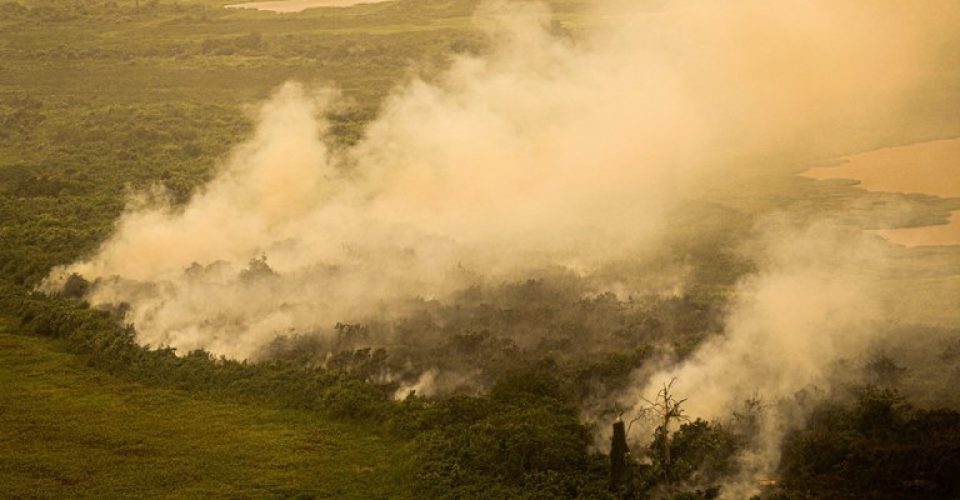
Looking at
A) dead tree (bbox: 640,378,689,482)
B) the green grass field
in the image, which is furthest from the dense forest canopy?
the green grass field

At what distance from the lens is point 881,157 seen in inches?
2675

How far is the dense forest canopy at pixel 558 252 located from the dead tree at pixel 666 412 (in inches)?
4.7

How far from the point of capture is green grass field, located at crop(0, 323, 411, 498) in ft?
110

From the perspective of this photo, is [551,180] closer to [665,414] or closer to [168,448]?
[665,414]

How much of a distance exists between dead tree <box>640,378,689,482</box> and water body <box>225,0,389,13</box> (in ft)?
367

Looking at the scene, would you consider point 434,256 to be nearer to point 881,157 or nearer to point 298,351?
point 298,351

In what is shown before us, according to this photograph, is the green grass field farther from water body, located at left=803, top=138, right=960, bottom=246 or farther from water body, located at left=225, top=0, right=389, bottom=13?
water body, located at left=225, top=0, right=389, bottom=13

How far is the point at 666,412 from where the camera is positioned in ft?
109

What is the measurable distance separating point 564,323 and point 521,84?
30887mm

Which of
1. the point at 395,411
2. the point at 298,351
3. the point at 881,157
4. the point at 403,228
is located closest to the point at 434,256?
the point at 403,228

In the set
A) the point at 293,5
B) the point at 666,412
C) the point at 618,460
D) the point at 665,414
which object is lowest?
the point at 618,460

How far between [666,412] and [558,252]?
62.0ft

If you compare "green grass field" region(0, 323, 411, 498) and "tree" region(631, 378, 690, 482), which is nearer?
"tree" region(631, 378, 690, 482)

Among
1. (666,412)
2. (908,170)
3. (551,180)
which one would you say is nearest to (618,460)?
(666,412)
